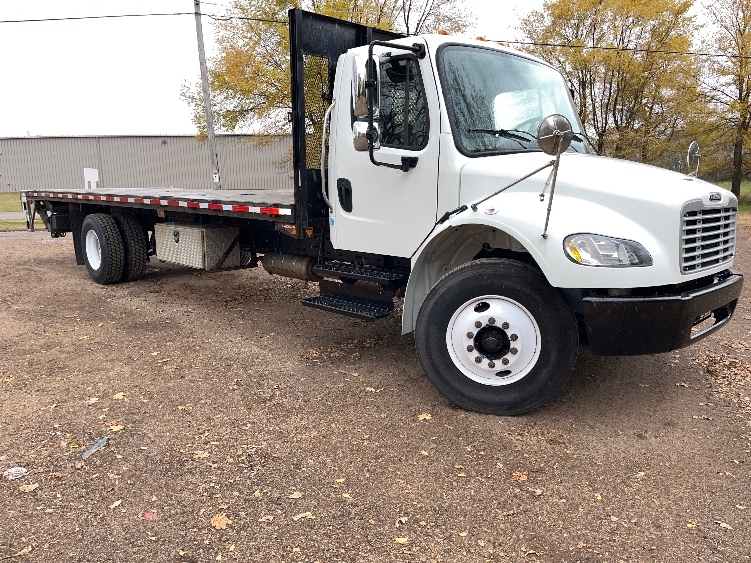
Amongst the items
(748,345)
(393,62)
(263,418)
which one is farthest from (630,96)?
(263,418)

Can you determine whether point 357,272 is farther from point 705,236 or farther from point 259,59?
point 259,59

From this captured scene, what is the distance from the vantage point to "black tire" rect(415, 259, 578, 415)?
3.77m

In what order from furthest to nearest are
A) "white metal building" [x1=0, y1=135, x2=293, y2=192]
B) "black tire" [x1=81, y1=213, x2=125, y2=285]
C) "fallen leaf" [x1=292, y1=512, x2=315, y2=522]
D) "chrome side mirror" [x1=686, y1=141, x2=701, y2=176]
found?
"white metal building" [x1=0, y1=135, x2=293, y2=192] → "black tire" [x1=81, y1=213, x2=125, y2=285] → "chrome side mirror" [x1=686, y1=141, x2=701, y2=176] → "fallen leaf" [x1=292, y1=512, x2=315, y2=522]

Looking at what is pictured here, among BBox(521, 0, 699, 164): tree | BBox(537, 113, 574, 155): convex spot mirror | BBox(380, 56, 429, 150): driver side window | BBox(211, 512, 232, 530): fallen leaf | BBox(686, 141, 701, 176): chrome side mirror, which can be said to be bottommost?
BBox(211, 512, 232, 530): fallen leaf

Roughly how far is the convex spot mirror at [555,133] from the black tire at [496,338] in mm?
823

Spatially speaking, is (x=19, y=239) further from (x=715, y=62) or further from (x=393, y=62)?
(x=715, y=62)

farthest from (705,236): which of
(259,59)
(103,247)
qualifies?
(259,59)

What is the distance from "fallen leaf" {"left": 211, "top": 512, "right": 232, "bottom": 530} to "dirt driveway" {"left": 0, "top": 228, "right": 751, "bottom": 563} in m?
0.02

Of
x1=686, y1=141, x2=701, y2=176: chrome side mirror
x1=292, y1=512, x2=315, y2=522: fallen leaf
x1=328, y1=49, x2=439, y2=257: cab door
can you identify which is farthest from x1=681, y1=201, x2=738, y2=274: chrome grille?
x1=292, y1=512, x2=315, y2=522: fallen leaf

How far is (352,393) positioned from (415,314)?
0.74 metres

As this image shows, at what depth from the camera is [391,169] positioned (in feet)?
15.0

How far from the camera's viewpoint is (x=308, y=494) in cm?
→ 310

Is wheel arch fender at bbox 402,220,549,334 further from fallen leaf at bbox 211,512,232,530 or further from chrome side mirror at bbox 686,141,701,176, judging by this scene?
fallen leaf at bbox 211,512,232,530

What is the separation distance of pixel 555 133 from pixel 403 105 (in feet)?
4.57
